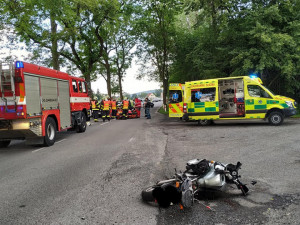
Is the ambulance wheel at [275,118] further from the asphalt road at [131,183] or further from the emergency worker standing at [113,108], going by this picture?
the emergency worker standing at [113,108]

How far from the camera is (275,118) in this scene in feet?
41.1

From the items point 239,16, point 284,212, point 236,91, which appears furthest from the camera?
point 239,16

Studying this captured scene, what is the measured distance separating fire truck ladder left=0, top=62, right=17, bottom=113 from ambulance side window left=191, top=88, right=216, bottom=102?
28.3ft

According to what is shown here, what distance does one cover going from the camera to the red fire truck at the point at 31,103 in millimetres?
8445

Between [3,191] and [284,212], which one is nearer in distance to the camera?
[284,212]

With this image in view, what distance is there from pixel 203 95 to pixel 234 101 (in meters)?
1.71

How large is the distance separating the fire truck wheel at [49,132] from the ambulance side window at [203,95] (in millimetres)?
7189

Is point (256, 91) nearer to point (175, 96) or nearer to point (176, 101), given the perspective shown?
point (176, 101)

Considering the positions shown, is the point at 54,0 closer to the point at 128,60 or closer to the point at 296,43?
the point at 296,43

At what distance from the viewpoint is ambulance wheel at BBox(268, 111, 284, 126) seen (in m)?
12.5

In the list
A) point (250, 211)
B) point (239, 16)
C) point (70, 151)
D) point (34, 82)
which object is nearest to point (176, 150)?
point (70, 151)

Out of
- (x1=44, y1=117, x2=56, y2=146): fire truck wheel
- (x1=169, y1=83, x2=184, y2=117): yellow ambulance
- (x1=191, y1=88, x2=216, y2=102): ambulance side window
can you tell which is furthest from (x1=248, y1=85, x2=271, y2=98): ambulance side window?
(x1=44, y1=117, x2=56, y2=146): fire truck wheel

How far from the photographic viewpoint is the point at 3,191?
15.7 feet

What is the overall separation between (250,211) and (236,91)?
37.5 ft
